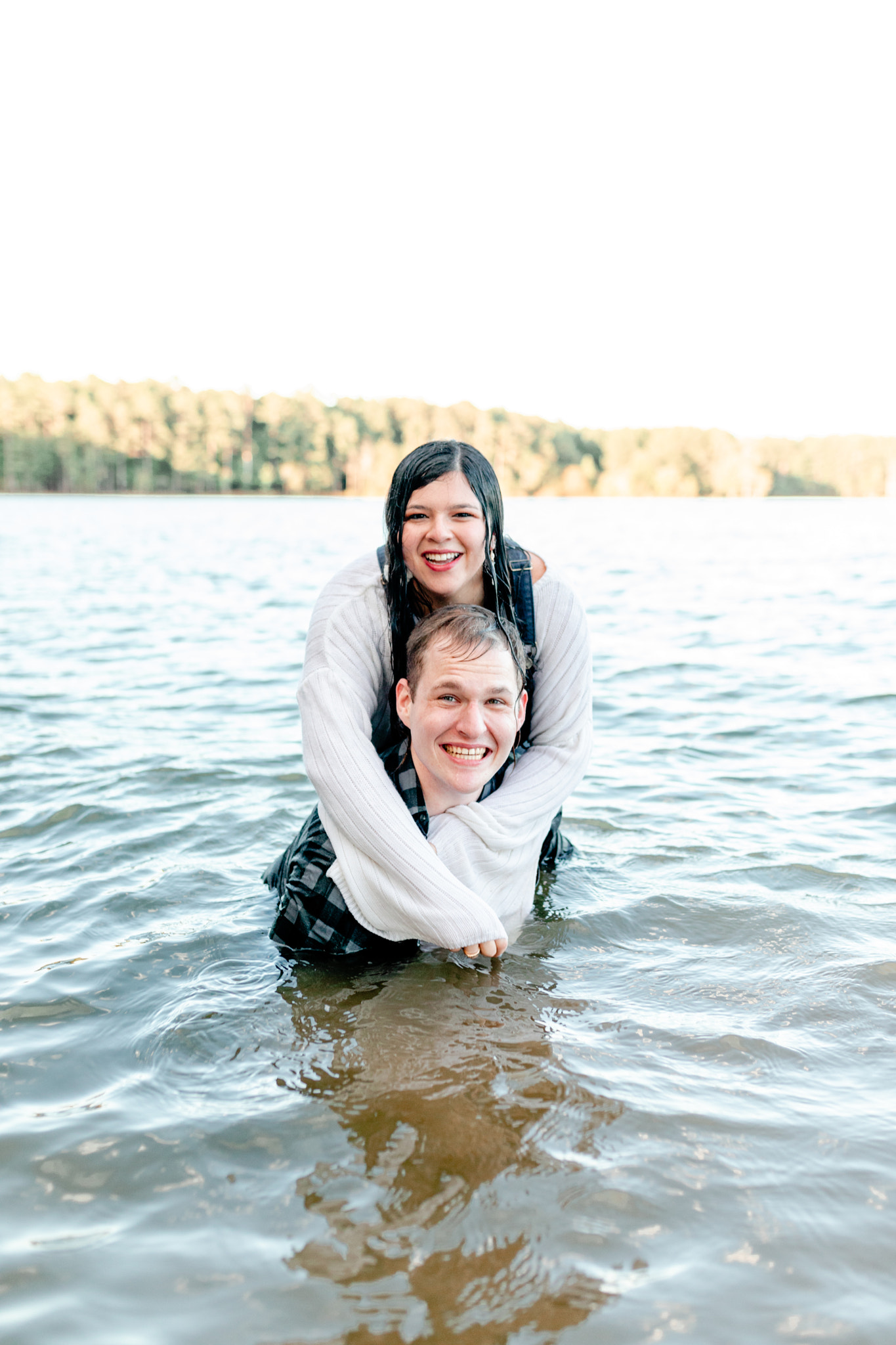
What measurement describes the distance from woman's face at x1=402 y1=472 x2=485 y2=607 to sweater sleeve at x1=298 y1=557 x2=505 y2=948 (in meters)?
0.23

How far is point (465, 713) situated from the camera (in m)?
3.49

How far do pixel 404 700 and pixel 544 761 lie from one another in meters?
0.55

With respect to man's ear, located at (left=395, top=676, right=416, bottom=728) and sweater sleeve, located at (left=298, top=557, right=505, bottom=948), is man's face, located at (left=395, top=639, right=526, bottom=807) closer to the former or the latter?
man's ear, located at (left=395, top=676, right=416, bottom=728)

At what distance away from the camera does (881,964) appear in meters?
3.60

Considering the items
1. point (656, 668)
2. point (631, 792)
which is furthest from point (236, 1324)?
point (656, 668)

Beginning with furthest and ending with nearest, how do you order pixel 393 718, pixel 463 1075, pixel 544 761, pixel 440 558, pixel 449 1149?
pixel 393 718, pixel 544 761, pixel 440 558, pixel 463 1075, pixel 449 1149

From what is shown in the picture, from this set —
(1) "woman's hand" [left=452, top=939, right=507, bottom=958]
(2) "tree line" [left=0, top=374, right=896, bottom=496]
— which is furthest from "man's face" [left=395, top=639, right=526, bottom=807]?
(2) "tree line" [left=0, top=374, right=896, bottom=496]

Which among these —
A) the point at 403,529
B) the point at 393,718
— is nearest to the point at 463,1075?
the point at 393,718

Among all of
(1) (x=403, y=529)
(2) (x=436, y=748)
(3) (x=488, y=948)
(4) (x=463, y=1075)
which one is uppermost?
(1) (x=403, y=529)

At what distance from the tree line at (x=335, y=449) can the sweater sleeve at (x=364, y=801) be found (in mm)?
80289

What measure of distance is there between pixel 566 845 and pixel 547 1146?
2345mm

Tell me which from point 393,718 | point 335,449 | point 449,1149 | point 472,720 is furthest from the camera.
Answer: point 335,449

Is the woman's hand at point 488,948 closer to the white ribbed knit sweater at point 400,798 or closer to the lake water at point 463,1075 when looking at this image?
the white ribbed knit sweater at point 400,798

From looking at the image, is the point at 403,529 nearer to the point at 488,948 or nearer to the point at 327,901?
the point at 327,901
